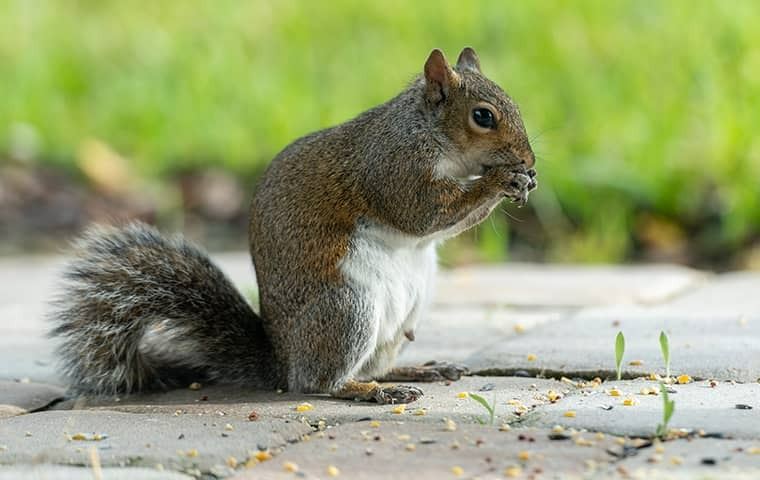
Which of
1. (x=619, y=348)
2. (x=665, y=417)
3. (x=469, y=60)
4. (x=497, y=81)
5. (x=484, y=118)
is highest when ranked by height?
(x=497, y=81)

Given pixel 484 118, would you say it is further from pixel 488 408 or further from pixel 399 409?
pixel 488 408

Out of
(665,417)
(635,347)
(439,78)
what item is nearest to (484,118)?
(439,78)

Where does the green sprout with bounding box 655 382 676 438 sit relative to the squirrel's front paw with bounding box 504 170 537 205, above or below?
below

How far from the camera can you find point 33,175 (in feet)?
21.7

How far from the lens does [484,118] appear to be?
3.13 metres

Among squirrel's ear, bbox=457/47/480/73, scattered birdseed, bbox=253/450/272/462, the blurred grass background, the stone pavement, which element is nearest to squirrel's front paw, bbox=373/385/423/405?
the stone pavement

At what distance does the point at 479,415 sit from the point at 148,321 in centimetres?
98

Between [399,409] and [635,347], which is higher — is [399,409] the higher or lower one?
the lower one

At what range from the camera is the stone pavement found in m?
2.16

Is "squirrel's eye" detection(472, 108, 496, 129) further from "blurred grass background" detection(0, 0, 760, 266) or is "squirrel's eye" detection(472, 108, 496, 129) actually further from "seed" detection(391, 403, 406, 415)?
"blurred grass background" detection(0, 0, 760, 266)

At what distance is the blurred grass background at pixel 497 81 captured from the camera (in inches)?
210

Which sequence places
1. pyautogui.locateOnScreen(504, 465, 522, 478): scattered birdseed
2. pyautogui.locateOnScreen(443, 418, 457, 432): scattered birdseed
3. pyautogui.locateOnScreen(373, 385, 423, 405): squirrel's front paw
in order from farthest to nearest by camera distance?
pyautogui.locateOnScreen(373, 385, 423, 405): squirrel's front paw → pyautogui.locateOnScreen(443, 418, 457, 432): scattered birdseed → pyautogui.locateOnScreen(504, 465, 522, 478): scattered birdseed

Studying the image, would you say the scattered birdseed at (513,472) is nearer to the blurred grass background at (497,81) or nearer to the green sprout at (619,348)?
the green sprout at (619,348)

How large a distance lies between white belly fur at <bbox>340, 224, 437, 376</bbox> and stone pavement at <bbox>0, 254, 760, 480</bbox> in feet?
0.54
